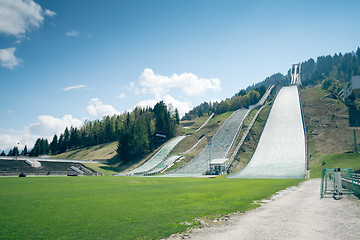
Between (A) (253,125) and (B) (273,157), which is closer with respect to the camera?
(B) (273,157)

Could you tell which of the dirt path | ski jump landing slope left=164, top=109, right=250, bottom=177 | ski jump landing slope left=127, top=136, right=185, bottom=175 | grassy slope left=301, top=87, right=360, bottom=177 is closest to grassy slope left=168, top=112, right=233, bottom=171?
ski jump landing slope left=164, top=109, right=250, bottom=177

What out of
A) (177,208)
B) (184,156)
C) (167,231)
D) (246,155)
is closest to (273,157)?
(246,155)

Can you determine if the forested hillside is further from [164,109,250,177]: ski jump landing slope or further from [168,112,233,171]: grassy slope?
[164,109,250,177]: ski jump landing slope

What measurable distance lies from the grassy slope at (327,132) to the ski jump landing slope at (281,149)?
Result: 7.31ft

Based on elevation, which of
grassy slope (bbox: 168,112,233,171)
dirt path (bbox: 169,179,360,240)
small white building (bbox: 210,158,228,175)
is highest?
grassy slope (bbox: 168,112,233,171)

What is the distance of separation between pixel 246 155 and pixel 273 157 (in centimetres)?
668

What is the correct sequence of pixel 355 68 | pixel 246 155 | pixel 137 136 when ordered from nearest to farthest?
pixel 246 155, pixel 137 136, pixel 355 68

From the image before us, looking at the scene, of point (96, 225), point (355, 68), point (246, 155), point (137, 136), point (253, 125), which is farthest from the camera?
point (355, 68)

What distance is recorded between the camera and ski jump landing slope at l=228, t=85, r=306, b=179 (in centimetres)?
4209

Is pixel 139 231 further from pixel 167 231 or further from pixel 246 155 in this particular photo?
pixel 246 155

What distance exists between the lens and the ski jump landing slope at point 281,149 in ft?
138

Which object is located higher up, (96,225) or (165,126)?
(165,126)

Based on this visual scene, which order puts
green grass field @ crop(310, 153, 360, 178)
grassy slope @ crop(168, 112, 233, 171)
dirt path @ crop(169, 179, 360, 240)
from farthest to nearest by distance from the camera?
grassy slope @ crop(168, 112, 233, 171), green grass field @ crop(310, 153, 360, 178), dirt path @ crop(169, 179, 360, 240)

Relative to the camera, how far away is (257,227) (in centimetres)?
897
